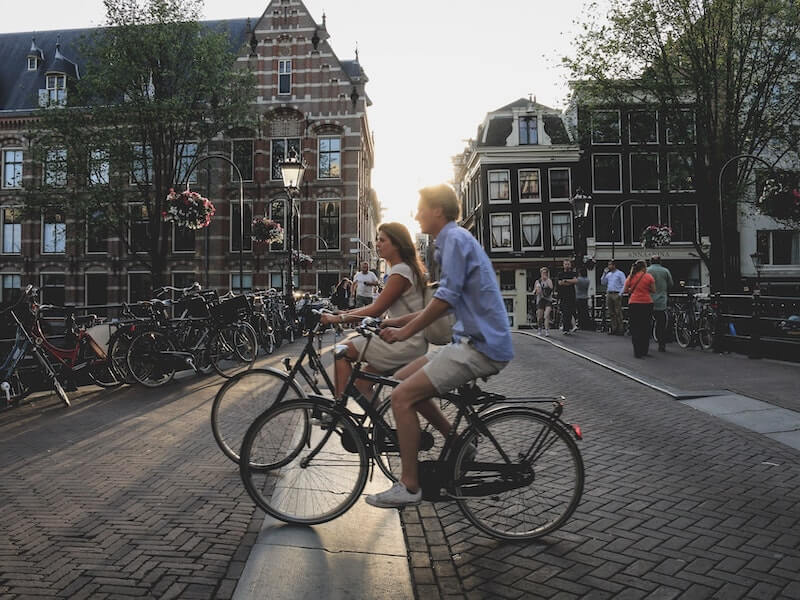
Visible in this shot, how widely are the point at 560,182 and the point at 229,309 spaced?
3131cm

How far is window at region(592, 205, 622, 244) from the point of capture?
36062 mm

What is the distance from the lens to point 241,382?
13.8ft

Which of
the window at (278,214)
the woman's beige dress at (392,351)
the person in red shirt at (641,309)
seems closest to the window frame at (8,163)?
the window at (278,214)

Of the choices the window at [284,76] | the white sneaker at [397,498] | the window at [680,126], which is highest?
the window at [284,76]

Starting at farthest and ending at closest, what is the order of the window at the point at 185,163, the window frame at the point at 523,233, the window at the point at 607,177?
1. the window frame at the point at 523,233
2. the window at the point at 607,177
3. the window at the point at 185,163

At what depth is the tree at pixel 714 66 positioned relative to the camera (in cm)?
1925

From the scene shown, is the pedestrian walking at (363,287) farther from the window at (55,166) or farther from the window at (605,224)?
the window at (605,224)

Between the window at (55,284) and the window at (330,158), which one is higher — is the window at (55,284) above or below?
below

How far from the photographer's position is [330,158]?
33094 mm

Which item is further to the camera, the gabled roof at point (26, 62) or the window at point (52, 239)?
the gabled roof at point (26, 62)

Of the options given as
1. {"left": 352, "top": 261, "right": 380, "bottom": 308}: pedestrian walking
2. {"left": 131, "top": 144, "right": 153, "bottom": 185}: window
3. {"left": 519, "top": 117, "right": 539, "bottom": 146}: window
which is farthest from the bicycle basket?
{"left": 519, "top": 117, "right": 539, "bottom": 146}: window

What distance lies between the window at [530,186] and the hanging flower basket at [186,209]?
82.3 ft

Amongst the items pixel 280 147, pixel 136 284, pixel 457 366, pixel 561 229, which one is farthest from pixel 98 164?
pixel 457 366

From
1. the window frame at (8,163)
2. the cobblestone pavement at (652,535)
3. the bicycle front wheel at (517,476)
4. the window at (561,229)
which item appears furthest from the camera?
the window at (561,229)
